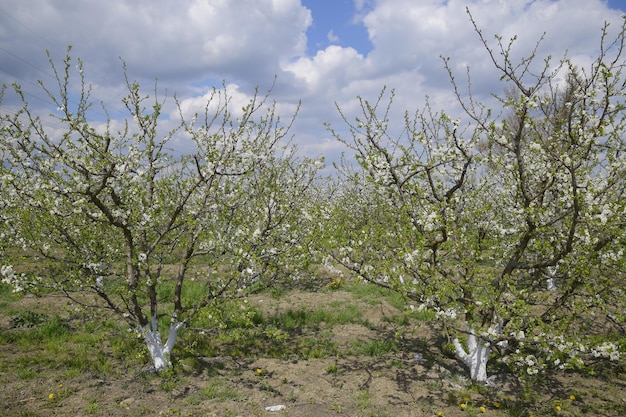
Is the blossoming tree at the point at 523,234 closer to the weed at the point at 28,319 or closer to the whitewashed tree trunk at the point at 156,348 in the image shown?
the whitewashed tree trunk at the point at 156,348

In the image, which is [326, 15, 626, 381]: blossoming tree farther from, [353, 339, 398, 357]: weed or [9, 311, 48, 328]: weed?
[9, 311, 48, 328]: weed

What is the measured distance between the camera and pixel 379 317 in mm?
10406

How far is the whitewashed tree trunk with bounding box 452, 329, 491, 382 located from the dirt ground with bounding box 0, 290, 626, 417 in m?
0.23

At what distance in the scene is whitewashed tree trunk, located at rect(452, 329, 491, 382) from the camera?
7.04 m

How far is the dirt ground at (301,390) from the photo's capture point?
6012mm

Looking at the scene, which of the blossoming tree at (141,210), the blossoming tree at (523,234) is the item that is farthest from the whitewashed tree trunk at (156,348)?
the blossoming tree at (523,234)

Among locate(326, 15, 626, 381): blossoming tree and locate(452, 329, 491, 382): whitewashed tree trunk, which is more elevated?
locate(326, 15, 626, 381): blossoming tree

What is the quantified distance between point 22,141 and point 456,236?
756 cm

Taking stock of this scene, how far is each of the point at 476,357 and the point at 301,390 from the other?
3.32 metres

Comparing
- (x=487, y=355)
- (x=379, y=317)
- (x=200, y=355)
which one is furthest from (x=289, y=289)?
(x=487, y=355)

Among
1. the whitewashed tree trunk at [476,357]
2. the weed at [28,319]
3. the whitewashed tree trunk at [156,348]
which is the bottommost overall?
the whitewashed tree trunk at [476,357]

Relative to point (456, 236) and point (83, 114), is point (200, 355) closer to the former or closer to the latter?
point (83, 114)

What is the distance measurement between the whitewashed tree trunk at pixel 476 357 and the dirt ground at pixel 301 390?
0.75 feet

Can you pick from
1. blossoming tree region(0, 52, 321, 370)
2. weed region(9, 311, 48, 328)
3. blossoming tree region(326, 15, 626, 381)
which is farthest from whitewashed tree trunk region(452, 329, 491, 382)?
weed region(9, 311, 48, 328)
